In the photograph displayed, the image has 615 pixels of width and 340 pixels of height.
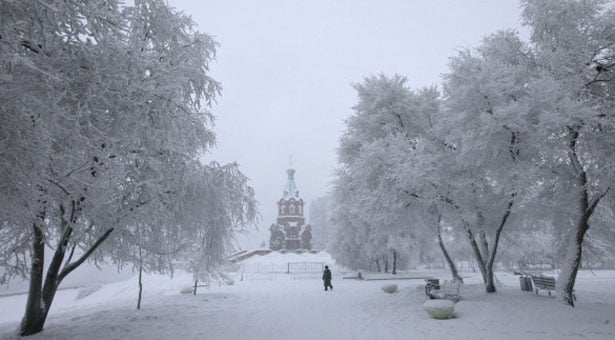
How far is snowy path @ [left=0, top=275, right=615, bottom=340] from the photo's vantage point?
8.91 metres

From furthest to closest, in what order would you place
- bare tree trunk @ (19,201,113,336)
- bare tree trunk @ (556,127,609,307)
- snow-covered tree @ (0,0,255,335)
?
1. bare tree trunk @ (556,127,609,307)
2. bare tree trunk @ (19,201,113,336)
3. snow-covered tree @ (0,0,255,335)

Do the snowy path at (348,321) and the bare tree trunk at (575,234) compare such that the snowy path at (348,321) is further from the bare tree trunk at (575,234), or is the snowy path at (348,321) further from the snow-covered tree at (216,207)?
the snow-covered tree at (216,207)

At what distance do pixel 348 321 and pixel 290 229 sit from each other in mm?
52452

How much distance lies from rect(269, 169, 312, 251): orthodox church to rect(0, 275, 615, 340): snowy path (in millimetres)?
46715

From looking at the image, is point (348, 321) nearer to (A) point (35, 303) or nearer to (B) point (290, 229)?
(A) point (35, 303)

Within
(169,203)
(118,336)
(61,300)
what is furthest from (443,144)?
(61,300)

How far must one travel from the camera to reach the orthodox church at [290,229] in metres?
61.8

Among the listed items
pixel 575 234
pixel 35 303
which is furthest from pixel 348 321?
pixel 35 303

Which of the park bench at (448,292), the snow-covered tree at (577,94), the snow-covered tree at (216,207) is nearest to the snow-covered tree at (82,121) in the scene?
the snow-covered tree at (216,207)

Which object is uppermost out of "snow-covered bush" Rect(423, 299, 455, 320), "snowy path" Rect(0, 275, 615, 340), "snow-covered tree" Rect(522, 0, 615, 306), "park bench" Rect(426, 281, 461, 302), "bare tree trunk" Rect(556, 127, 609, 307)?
"snow-covered tree" Rect(522, 0, 615, 306)

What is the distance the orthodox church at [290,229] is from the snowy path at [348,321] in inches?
1839

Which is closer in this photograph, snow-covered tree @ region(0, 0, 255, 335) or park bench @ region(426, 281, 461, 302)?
snow-covered tree @ region(0, 0, 255, 335)

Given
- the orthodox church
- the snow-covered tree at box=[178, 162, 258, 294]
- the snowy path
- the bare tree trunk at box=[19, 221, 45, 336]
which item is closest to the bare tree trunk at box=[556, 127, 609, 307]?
the snowy path

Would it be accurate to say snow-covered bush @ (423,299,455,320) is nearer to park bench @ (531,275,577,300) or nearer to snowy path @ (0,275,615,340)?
snowy path @ (0,275,615,340)
